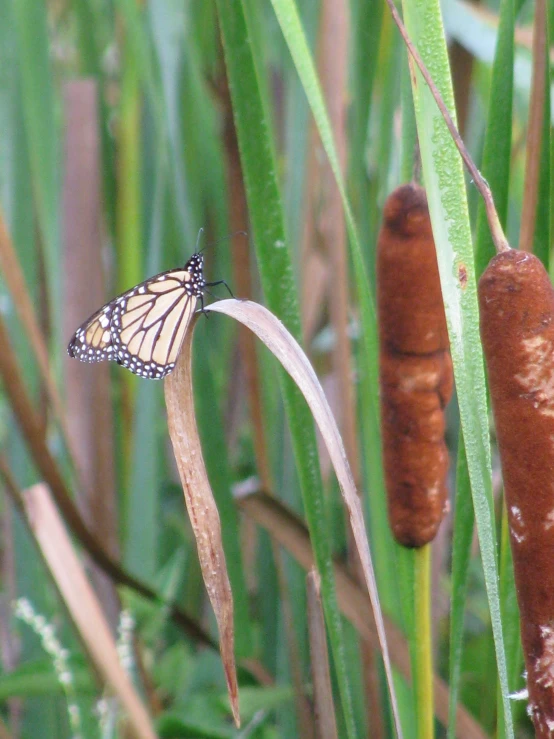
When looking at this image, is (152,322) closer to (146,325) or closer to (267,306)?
(146,325)

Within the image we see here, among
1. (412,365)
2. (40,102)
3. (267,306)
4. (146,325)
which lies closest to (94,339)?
(146,325)

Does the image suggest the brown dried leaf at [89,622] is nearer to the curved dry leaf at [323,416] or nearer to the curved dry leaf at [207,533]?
the curved dry leaf at [207,533]

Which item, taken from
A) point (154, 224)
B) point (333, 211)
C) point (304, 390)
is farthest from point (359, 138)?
point (304, 390)

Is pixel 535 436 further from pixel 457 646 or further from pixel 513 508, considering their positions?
pixel 457 646

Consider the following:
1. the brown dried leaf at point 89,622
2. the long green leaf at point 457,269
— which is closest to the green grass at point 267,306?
the long green leaf at point 457,269

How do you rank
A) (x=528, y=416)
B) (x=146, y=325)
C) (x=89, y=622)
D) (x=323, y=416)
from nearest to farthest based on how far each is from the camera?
(x=528, y=416) → (x=323, y=416) → (x=89, y=622) → (x=146, y=325)

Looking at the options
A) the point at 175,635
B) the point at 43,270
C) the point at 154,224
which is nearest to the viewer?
the point at 154,224
